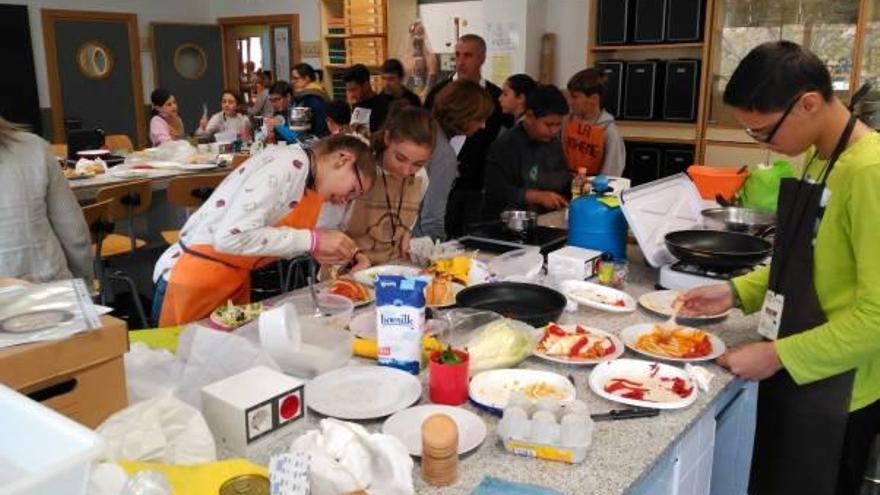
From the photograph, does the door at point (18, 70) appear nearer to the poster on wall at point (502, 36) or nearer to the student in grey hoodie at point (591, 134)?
the poster on wall at point (502, 36)

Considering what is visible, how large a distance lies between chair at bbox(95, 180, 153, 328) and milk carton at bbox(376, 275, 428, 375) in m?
2.51

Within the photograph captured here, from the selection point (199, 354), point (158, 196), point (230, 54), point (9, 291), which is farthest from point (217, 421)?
point (230, 54)

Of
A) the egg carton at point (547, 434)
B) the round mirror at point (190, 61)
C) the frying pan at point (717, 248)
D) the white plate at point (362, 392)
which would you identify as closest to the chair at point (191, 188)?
the frying pan at point (717, 248)

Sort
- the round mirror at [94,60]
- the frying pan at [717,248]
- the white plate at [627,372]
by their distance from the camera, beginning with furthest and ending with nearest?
the round mirror at [94,60] → the frying pan at [717,248] → the white plate at [627,372]

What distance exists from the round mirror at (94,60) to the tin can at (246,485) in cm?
813

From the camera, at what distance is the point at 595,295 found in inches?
81.8

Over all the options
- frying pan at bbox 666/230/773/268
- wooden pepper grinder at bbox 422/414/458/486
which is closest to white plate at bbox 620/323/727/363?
frying pan at bbox 666/230/773/268

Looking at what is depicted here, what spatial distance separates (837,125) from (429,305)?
3.52 feet

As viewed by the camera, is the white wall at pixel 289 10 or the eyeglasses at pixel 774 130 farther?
the white wall at pixel 289 10

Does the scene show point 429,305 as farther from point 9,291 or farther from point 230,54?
point 230,54

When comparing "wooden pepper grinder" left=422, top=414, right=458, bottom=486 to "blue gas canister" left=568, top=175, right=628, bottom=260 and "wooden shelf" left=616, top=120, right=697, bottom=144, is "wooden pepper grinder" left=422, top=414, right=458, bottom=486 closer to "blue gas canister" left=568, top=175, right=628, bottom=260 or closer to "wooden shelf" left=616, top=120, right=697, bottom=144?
"blue gas canister" left=568, top=175, right=628, bottom=260

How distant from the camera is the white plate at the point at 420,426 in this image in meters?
1.27

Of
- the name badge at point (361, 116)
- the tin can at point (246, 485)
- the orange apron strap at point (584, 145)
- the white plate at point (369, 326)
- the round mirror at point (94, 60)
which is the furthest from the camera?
the round mirror at point (94, 60)

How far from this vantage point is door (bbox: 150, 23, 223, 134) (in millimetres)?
8500
